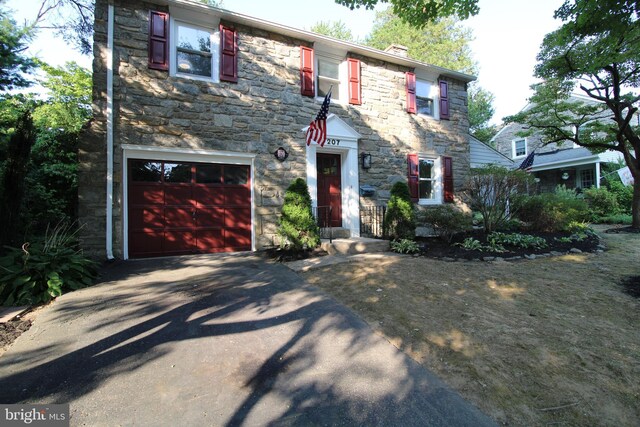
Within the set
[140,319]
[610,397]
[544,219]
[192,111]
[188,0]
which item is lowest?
[610,397]

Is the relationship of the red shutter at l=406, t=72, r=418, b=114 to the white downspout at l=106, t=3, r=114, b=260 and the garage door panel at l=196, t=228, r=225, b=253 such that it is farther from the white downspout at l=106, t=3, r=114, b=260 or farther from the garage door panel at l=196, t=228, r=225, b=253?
the white downspout at l=106, t=3, r=114, b=260

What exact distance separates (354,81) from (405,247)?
4.84m

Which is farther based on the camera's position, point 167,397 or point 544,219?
point 544,219

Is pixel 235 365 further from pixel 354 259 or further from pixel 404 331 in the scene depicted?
pixel 354 259

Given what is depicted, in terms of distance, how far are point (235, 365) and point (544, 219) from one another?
8948mm

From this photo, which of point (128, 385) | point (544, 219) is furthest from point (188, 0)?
point (544, 219)

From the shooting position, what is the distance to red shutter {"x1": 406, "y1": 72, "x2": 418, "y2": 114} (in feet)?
30.2

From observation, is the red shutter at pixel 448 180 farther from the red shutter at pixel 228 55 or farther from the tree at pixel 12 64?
the tree at pixel 12 64

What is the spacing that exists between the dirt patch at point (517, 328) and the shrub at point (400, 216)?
1.79 metres

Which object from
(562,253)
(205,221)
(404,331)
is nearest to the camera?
(404,331)

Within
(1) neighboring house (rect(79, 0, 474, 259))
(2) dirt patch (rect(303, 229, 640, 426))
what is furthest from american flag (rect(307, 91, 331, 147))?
(2) dirt patch (rect(303, 229, 640, 426))

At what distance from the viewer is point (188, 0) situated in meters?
6.34

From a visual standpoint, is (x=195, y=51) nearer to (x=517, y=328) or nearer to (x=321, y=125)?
(x=321, y=125)

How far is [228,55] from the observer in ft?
22.3
